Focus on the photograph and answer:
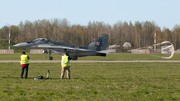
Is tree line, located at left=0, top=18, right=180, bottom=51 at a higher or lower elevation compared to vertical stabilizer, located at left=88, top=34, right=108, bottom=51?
higher

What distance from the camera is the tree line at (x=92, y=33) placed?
12181cm

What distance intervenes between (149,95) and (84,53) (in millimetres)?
29952

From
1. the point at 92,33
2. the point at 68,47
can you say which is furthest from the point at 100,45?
the point at 92,33

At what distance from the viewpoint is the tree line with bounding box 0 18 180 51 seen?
121812 mm

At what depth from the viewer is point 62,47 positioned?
1526 inches

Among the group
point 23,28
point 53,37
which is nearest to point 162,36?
point 53,37

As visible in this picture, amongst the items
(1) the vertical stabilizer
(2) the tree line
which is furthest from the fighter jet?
(2) the tree line

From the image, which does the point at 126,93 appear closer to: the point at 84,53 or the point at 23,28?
the point at 84,53

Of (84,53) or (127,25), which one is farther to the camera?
(127,25)

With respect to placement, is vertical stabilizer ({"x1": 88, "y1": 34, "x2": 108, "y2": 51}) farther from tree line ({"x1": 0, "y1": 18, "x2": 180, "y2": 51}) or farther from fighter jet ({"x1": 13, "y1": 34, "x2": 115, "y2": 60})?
tree line ({"x1": 0, "y1": 18, "x2": 180, "y2": 51})

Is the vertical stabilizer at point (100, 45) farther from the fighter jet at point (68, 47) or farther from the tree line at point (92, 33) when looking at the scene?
the tree line at point (92, 33)

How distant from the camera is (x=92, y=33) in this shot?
132 metres

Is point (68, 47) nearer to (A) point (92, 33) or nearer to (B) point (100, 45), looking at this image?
(B) point (100, 45)

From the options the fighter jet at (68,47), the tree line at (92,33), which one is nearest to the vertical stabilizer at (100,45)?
the fighter jet at (68,47)
